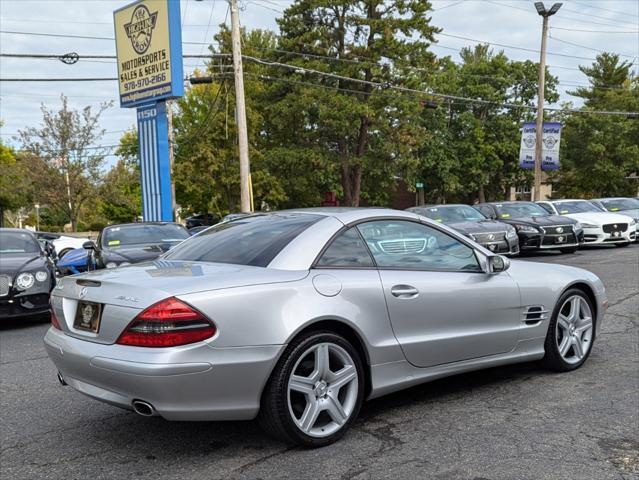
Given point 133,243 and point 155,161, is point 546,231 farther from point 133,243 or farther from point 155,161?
point 155,161

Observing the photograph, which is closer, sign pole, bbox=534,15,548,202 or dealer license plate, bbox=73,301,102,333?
dealer license plate, bbox=73,301,102,333

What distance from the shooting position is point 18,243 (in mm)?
9977

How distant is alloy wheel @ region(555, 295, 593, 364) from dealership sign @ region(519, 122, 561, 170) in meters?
24.9

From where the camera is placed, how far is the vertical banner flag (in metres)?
20.5

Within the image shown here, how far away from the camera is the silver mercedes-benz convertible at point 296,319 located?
3.33 metres

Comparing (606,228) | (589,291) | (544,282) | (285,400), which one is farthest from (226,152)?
(285,400)

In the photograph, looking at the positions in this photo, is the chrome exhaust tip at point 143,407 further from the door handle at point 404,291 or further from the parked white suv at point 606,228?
the parked white suv at point 606,228

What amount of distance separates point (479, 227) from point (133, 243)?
804 cm

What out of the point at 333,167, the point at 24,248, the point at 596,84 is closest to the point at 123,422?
the point at 24,248

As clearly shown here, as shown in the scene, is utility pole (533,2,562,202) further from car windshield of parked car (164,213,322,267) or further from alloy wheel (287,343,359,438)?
alloy wheel (287,343,359,438)

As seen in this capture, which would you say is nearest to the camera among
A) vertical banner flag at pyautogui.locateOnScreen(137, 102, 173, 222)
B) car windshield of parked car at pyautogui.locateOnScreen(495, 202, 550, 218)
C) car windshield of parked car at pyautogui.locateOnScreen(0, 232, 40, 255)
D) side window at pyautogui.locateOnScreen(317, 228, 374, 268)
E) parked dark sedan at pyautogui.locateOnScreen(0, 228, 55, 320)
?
side window at pyautogui.locateOnScreen(317, 228, 374, 268)

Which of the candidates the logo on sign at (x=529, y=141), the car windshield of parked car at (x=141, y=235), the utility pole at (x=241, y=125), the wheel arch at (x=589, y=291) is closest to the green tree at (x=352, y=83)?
the logo on sign at (x=529, y=141)

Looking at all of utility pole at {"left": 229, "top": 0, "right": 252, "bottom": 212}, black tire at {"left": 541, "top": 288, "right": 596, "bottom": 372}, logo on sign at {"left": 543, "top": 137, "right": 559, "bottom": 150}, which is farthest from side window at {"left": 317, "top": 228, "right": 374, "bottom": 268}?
logo on sign at {"left": 543, "top": 137, "right": 559, "bottom": 150}

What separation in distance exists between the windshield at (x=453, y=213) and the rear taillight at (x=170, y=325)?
12.8 m
